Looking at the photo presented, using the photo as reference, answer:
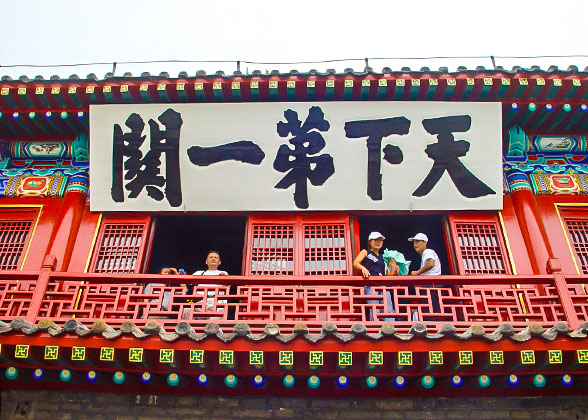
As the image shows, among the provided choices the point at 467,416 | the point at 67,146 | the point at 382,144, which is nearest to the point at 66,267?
the point at 67,146

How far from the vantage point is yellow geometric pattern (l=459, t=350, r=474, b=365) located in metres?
5.20

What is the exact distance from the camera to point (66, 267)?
7.60m

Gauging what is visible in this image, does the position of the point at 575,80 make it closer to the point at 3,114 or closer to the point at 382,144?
the point at 382,144

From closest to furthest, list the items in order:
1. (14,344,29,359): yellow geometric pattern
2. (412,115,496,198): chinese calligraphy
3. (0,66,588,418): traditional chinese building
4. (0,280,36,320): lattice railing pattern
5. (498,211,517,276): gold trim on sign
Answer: (14,344,29,359): yellow geometric pattern
(0,280,36,320): lattice railing pattern
(498,211,517,276): gold trim on sign
(0,66,588,418): traditional chinese building
(412,115,496,198): chinese calligraphy

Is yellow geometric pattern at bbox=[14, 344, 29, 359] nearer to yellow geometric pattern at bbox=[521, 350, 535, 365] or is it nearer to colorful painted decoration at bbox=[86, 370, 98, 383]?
colorful painted decoration at bbox=[86, 370, 98, 383]

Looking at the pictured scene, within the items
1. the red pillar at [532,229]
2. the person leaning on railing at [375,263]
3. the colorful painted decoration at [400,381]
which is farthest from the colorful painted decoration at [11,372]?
the red pillar at [532,229]

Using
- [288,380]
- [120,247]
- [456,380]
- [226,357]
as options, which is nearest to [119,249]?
[120,247]

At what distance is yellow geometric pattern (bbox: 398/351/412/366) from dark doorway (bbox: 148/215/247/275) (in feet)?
16.7

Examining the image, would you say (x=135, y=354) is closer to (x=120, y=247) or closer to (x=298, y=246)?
(x=120, y=247)

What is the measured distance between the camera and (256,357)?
525 centimetres

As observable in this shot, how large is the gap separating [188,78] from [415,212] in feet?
12.2

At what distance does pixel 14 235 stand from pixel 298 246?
419 cm

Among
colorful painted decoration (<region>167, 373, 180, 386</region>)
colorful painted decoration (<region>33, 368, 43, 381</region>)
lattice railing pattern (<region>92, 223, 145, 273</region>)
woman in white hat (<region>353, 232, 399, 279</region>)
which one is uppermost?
lattice railing pattern (<region>92, 223, 145, 273</region>)

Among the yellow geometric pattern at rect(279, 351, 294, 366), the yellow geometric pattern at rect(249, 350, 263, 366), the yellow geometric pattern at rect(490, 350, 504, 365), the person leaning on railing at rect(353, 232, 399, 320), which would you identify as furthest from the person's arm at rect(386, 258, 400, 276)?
the yellow geometric pattern at rect(249, 350, 263, 366)
